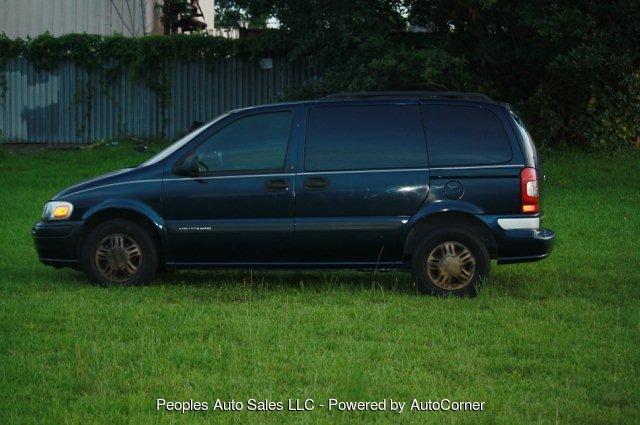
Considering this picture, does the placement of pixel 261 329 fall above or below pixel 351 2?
below

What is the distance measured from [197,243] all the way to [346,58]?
1465 centimetres

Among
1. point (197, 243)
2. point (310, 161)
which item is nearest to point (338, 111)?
point (310, 161)

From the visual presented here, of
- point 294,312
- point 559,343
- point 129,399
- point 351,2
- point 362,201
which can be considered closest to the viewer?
point 129,399

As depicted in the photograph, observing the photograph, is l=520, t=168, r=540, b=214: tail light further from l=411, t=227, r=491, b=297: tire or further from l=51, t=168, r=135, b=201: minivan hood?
l=51, t=168, r=135, b=201: minivan hood

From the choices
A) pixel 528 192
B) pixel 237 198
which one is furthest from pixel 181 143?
pixel 528 192

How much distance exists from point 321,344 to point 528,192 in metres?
3.23

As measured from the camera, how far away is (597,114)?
81.8 ft

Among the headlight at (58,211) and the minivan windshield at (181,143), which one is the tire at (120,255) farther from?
the minivan windshield at (181,143)

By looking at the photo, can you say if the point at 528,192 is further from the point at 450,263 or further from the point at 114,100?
the point at 114,100

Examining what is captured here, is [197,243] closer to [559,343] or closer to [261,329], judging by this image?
[261,329]

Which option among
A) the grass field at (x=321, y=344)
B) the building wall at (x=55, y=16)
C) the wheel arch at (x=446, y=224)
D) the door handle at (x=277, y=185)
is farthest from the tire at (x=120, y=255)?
the building wall at (x=55, y=16)

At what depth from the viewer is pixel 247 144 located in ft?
34.6

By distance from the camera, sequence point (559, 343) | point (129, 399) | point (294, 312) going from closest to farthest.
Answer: point (129, 399) < point (559, 343) < point (294, 312)

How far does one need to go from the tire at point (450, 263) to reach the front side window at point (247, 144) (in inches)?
62.3
